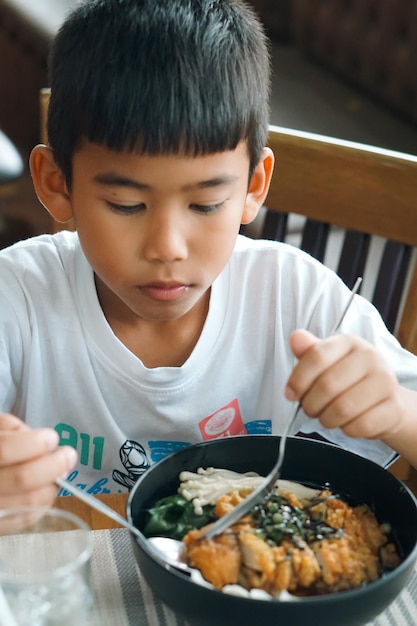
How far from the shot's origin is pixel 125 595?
82cm

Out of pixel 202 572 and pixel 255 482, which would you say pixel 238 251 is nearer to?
pixel 255 482

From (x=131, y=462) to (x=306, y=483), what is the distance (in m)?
0.33

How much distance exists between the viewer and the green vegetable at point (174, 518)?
2.73 ft

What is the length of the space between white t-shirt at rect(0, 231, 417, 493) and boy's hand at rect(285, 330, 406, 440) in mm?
213

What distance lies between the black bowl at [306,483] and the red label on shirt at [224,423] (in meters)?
0.25

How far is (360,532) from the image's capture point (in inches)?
32.4

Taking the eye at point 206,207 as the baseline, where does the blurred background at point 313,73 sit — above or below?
below

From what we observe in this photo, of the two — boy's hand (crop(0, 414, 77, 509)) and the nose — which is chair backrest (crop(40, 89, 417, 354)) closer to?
the nose

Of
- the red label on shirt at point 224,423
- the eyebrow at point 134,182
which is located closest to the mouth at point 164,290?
the eyebrow at point 134,182

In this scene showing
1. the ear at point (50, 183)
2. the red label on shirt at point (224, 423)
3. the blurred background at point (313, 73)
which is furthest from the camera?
the blurred background at point (313, 73)

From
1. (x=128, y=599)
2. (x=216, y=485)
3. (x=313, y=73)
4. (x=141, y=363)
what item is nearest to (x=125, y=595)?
(x=128, y=599)

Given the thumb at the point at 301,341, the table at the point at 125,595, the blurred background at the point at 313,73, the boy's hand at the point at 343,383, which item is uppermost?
the thumb at the point at 301,341

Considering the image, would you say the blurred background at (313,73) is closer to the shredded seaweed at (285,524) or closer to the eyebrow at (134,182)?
the eyebrow at (134,182)

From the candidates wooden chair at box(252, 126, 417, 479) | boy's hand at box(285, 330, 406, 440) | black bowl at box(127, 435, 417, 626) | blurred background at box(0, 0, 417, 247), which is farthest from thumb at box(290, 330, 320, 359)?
blurred background at box(0, 0, 417, 247)
